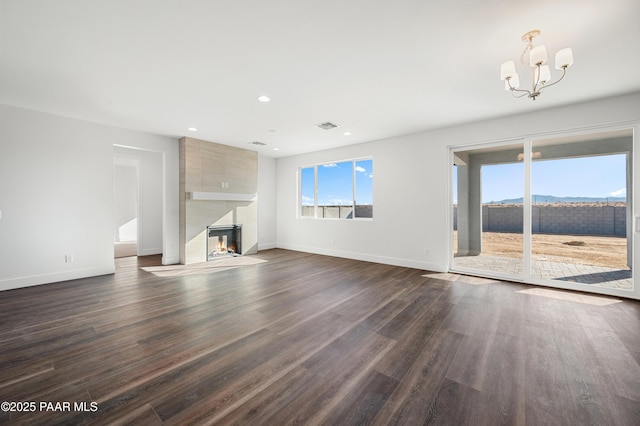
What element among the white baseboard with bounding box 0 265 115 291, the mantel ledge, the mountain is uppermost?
the mantel ledge

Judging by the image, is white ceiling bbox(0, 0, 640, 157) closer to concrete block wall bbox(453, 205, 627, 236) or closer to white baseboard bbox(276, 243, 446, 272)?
concrete block wall bbox(453, 205, 627, 236)

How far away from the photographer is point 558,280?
4062mm

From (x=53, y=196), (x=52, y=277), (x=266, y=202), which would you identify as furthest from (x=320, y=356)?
(x=266, y=202)

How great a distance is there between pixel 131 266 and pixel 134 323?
11.1ft

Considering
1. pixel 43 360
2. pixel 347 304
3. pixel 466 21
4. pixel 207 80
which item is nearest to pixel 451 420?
pixel 347 304

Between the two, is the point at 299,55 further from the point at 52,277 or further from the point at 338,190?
the point at 52,277

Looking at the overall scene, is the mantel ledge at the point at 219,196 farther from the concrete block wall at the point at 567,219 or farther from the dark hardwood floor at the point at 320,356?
the concrete block wall at the point at 567,219

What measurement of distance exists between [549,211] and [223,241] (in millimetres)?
6582

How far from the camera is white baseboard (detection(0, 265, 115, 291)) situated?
12.9 feet

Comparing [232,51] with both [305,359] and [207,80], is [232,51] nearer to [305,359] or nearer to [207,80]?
[207,80]

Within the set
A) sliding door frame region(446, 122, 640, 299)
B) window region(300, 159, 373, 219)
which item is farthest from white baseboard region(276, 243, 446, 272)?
window region(300, 159, 373, 219)

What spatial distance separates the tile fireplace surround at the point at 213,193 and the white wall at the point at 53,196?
1231 millimetres

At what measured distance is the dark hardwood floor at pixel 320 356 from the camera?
62.6 inches

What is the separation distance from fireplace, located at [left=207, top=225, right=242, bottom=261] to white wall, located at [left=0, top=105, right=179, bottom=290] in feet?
6.15
